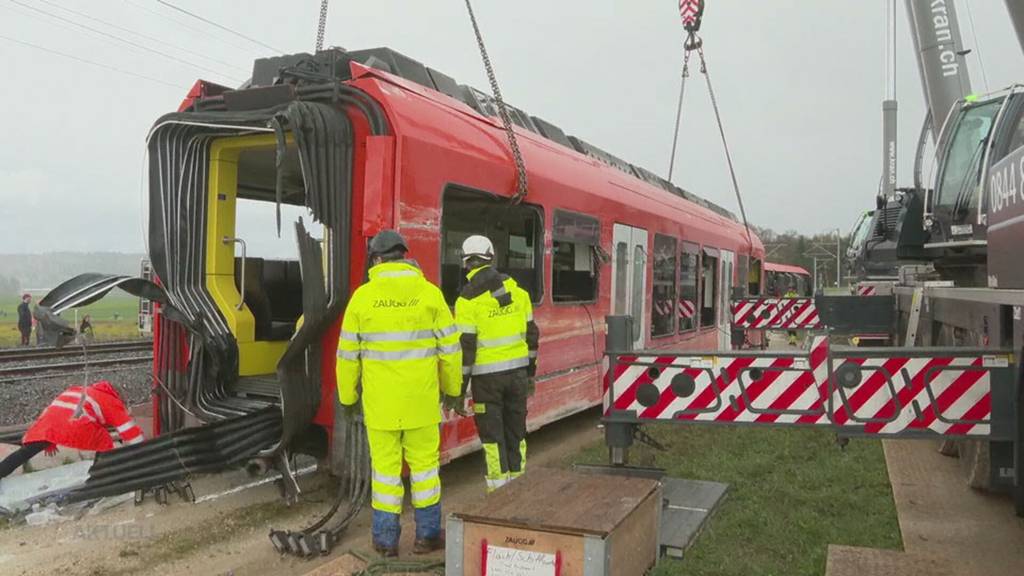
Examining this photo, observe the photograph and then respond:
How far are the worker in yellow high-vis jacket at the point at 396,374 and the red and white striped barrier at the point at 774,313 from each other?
24.1ft

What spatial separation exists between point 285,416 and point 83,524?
51.6 inches

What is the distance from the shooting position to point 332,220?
4.67 metres

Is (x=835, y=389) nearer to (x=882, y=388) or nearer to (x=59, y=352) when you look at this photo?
(x=882, y=388)

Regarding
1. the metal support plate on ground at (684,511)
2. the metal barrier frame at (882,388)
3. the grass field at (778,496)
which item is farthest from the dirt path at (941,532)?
the metal support plate on ground at (684,511)

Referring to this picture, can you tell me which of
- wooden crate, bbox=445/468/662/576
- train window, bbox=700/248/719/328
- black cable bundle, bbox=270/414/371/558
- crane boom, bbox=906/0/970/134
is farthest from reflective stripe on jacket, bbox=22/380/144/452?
crane boom, bbox=906/0/970/134

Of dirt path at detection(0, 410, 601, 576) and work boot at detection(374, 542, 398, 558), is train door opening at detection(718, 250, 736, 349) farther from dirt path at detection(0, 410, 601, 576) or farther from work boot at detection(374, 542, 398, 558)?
work boot at detection(374, 542, 398, 558)

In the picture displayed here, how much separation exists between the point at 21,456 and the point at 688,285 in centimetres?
783

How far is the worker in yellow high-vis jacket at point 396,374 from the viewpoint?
3973mm

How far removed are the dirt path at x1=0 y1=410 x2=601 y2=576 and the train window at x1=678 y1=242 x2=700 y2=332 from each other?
214 inches

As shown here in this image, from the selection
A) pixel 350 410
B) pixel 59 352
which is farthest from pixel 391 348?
pixel 59 352

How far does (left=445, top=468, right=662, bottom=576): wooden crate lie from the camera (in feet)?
9.10

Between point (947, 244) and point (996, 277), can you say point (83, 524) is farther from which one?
point (947, 244)

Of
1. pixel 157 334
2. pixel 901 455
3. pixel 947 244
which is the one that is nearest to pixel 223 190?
pixel 157 334

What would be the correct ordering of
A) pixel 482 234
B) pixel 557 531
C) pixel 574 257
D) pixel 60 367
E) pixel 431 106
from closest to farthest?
pixel 557 531, pixel 431 106, pixel 482 234, pixel 574 257, pixel 60 367
